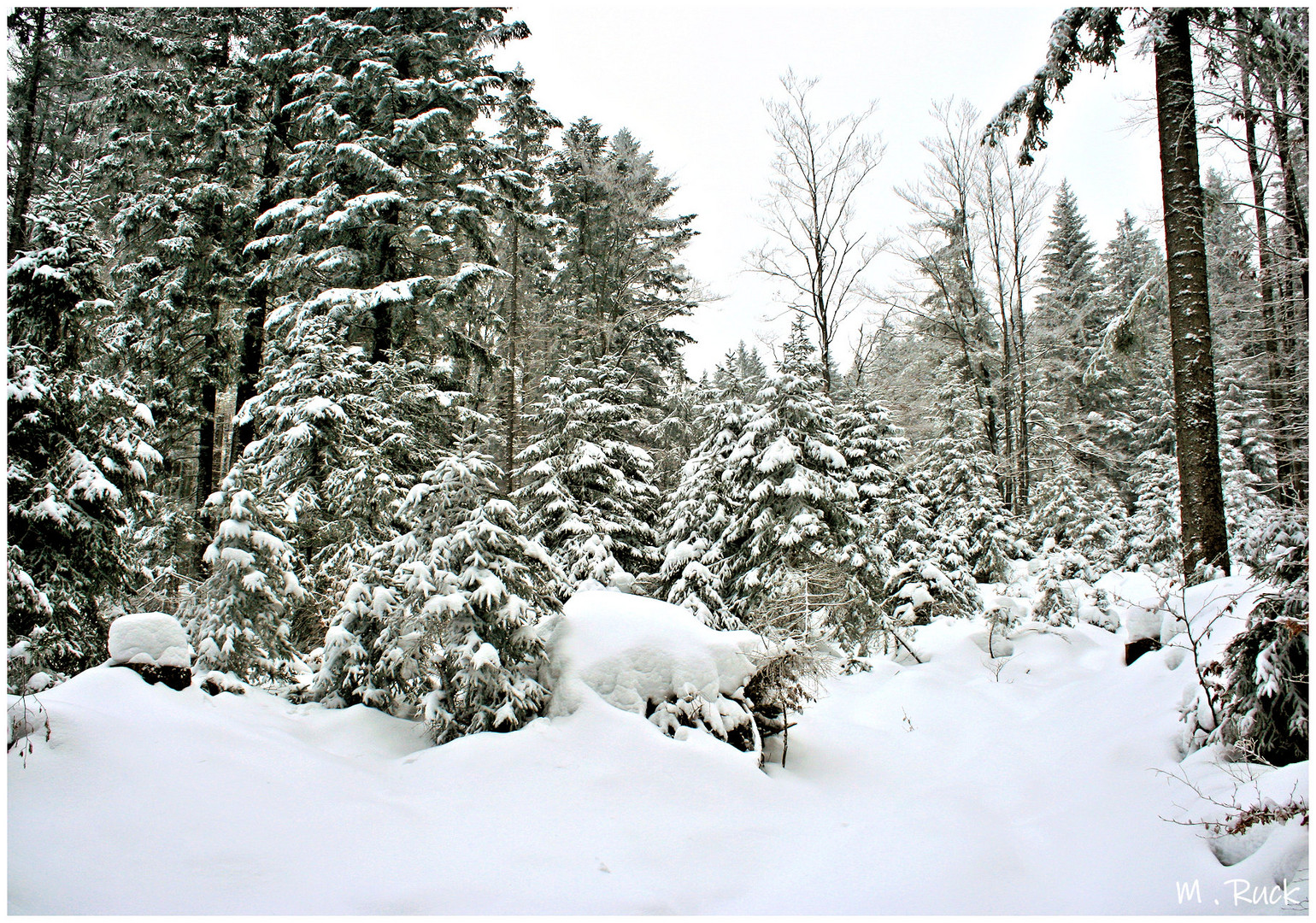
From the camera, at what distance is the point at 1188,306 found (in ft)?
23.5

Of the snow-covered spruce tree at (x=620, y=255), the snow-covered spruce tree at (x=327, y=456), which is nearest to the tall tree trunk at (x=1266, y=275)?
the snow-covered spruce tree at (x=327, y=456)

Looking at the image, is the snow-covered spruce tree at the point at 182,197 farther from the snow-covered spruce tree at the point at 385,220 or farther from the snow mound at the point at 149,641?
the snow mound at the point at 149,641

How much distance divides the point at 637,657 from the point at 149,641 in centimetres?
421

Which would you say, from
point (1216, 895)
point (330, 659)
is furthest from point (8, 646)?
point (1216, 895)

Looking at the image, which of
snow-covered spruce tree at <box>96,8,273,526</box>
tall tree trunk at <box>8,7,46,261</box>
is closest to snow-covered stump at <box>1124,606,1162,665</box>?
snow-covered spruce tree at <box>96,8,273,526</box>

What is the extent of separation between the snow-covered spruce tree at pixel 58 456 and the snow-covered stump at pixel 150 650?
71.3 inches

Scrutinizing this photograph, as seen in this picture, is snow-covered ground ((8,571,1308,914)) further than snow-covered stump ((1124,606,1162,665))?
No

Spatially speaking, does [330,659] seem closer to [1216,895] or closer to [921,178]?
[1216,895]

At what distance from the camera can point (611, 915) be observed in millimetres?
3166

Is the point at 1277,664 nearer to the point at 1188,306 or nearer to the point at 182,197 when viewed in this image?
the point at 1188,306

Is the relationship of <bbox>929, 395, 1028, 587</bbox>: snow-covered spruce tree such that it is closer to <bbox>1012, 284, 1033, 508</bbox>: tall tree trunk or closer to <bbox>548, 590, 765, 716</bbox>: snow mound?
<bbox>1012, 284, 1033, 508</bbox>: tall tree trunk

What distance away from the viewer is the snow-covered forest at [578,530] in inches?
143

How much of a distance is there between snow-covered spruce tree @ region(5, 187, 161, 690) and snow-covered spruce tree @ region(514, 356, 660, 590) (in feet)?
20.5

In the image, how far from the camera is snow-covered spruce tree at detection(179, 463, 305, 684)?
6035 millimetres
